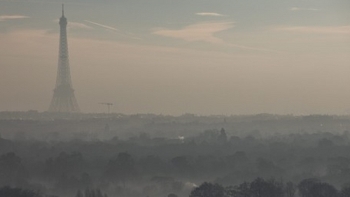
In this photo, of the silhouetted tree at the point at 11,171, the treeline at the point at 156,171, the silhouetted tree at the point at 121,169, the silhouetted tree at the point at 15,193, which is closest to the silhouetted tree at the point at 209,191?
the silhouetted tree at the point at 15,193

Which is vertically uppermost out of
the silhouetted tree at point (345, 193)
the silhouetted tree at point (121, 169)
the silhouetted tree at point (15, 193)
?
the silhouetted tree at point (345, 193)

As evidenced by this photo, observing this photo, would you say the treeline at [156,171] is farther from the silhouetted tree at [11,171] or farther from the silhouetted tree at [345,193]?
the silhouetted tree at [345,193]

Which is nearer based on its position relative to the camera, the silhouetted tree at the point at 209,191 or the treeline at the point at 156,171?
the silhouetted tree at the point at 209,191

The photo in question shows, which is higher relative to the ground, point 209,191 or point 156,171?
point 209,191

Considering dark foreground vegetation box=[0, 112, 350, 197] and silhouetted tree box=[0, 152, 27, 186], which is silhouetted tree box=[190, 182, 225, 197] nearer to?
dark foreground vegetation box=[0, 112, 350, 197]

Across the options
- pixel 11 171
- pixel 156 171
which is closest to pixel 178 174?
pixel 156 171

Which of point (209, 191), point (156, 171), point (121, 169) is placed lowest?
point (156, 171)

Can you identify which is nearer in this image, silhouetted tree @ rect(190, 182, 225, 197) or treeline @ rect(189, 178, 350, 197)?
silhouetted tree @ rect(190, 182, 225, 197)

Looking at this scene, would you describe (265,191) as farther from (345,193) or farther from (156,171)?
(156,171)

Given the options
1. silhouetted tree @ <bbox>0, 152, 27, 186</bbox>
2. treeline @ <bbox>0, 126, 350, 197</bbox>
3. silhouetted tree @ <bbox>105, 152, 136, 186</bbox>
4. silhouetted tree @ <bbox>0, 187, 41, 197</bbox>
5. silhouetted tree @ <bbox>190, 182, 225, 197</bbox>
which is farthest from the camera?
silhouetted tree @ <bbox>105, 152, 136, 186</bbox>

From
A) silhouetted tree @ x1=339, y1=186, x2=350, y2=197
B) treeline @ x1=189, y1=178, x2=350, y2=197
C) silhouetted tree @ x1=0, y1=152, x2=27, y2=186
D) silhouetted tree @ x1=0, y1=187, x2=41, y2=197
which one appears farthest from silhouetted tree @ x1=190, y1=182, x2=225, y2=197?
silhouetted tree @ x1=0, y1=152, x2=27, y2=186

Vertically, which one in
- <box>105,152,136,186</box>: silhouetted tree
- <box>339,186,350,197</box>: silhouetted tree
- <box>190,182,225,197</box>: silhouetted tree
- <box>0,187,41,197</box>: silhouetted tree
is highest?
<box>339,186,350,197</box>: silhouetted tree
